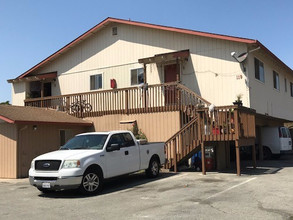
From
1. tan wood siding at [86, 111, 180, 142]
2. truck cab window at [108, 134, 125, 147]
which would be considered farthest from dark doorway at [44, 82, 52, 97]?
truck cab window at [108, 134, 125, 147]

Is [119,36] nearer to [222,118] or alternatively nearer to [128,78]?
[128,78]

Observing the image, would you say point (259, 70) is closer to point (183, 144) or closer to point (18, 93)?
point (183, 144)

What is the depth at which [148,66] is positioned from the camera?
60.0 ft

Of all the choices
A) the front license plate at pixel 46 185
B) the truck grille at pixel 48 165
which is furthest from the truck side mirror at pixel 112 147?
the front license plate at pixel 46 185

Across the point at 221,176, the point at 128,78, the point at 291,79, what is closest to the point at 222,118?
the point at 221,176

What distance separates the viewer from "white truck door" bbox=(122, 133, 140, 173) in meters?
10.4

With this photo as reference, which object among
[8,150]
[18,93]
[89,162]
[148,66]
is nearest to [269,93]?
[148,66]

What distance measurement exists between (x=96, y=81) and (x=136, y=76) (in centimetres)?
293

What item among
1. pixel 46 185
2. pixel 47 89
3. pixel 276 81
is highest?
pixel 47 89

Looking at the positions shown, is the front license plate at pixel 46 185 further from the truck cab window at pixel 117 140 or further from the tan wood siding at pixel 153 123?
the tan wood siding at pixel 153 123

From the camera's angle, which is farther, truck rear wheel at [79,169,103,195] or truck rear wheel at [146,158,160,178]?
truck rear wheel at [146,158,160,178]

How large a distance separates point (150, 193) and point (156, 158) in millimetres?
3155

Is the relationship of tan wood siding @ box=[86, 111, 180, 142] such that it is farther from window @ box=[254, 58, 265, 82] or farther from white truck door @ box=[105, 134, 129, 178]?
window @ box=[254, 58, 265, 82]

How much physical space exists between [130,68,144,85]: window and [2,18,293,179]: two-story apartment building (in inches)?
2.2
